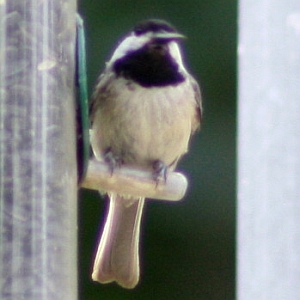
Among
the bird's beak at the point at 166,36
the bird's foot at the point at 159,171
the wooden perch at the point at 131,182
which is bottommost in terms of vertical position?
the wooden perch at the point at 131,182

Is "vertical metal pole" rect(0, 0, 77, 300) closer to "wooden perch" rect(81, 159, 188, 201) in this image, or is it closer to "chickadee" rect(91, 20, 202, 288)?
"wooden perch" rect(81, 159, 188, 201)

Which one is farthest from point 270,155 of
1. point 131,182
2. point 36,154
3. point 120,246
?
point 120,246

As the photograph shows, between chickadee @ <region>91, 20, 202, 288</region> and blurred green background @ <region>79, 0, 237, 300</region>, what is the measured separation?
2.52ft

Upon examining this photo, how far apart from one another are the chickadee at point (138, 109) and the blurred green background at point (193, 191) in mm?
767

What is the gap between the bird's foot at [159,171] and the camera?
8.11ft

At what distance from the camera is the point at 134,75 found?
9.25 ft

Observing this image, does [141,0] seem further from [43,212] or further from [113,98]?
[43,212]

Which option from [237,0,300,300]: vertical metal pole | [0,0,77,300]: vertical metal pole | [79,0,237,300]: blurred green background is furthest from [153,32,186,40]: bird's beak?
[237,0,300,300]: vertical metal pole

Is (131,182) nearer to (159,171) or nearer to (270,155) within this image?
(159,171)

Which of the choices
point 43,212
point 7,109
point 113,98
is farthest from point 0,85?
point 113,98

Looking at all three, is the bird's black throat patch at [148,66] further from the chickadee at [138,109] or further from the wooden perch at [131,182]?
the wooden perch at [131,182]

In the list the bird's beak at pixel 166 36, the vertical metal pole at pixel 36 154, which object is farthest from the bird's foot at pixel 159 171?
the vertical metal pole at pixel 36 154

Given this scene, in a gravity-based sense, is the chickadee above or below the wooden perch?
above

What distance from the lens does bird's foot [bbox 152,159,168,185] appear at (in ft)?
8.11
